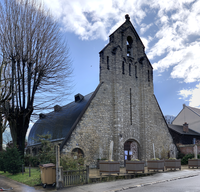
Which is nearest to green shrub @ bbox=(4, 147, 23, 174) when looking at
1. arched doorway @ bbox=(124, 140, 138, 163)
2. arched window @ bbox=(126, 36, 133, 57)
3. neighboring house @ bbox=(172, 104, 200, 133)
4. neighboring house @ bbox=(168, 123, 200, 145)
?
arched doorway @ bbox=(124, 140, 138, 163)

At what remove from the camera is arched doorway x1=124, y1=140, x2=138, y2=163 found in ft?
74.8

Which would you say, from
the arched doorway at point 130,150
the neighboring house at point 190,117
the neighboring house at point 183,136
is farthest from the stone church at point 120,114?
the neighboring house at point 190,117

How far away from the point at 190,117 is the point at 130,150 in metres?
22.3

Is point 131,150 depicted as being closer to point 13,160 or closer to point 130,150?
point 130,150

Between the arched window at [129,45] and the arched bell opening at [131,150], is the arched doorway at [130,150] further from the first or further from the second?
the arched window at [129,45]

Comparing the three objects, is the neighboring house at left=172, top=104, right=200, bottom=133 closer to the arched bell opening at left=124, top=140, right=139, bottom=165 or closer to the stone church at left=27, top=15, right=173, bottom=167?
the stone church at left=27, top=15, right=173, bottom=167

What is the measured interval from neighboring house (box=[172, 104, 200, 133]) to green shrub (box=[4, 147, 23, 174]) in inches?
1250

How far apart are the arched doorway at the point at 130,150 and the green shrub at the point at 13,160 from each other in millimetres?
10486

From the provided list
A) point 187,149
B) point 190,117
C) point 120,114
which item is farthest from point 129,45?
point 190,117

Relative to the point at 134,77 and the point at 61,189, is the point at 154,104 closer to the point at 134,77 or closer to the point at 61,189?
the point at 134,77

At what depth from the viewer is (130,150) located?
23234 millimetres

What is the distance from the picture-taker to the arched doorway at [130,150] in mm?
22788

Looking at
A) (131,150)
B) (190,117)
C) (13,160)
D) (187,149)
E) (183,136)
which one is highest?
(190,117)

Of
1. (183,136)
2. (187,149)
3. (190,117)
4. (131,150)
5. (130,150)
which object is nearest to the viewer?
(130,150)
